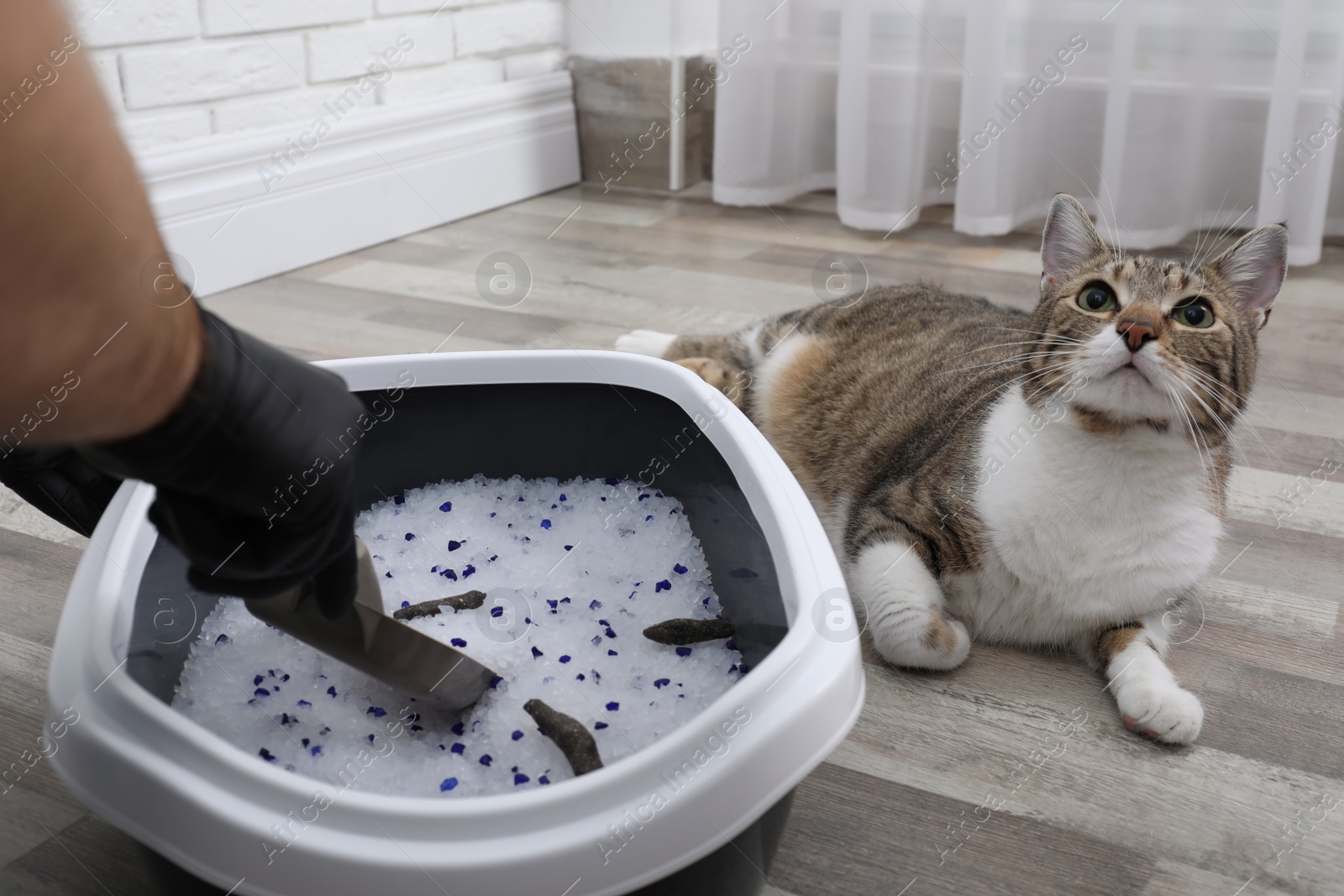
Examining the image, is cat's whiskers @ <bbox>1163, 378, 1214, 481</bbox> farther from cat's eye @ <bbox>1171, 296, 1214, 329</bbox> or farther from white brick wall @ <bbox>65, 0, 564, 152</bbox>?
white brick wall @ <bbox>65, 0, 564, 152</bbox>

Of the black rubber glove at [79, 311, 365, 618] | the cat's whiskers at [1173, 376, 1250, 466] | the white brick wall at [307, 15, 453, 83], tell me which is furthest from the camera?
the white brick wall at [307, 15, 453, 83]

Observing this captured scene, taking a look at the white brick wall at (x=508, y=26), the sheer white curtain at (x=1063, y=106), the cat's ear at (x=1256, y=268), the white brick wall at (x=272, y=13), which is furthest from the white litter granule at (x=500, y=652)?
the white brick wall at (x=508, y=26)

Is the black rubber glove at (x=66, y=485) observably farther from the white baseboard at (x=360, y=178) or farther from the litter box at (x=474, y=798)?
the white baseboard at (x=360, y=178)

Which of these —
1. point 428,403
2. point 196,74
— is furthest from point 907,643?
point 196,74

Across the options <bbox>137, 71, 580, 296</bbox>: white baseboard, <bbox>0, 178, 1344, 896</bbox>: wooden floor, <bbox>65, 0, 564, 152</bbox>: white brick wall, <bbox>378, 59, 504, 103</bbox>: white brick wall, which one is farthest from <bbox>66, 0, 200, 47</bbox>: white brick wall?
<bbox>0, 178, 1344, 896</bbox>: wooden floor

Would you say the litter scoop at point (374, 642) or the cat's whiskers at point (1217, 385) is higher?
the cat's whiskers at point (1217, 385)

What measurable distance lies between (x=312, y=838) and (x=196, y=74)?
1850 millimetres

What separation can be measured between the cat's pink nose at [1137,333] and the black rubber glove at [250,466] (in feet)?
2.23

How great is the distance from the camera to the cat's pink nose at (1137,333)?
93 centimetres

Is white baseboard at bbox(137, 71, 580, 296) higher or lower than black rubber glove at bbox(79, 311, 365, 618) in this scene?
lower

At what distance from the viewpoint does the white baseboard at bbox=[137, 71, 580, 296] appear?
2.02m

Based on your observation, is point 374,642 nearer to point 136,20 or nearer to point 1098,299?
point 1098,299

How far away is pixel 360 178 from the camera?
2.34m

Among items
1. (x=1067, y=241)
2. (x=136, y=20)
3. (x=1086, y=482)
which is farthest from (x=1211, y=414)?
(x=136, y=20)
